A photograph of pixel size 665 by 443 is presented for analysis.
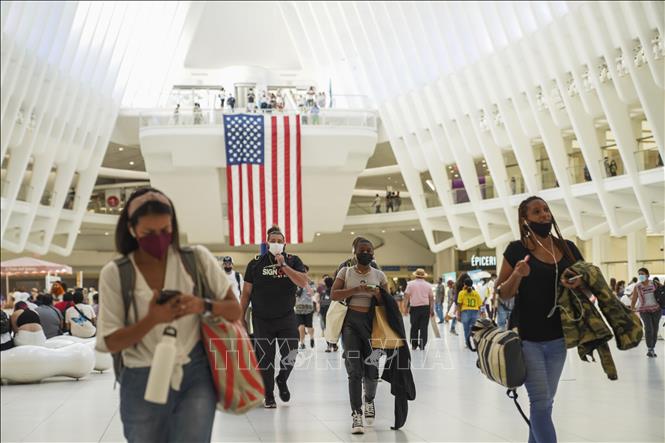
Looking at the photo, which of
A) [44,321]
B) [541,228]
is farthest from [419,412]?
[44,321]

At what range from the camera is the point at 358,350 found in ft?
24.0

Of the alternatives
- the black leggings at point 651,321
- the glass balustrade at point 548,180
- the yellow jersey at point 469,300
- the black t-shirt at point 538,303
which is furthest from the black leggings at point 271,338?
the glass balustrade at point 548,180

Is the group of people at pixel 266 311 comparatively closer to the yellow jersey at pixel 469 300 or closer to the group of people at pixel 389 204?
the yellow jersey at pixel 469 300

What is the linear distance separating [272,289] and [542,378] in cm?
382

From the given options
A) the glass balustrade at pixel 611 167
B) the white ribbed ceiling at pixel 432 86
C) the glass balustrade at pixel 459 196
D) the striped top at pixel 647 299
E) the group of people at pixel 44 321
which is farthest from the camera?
the glass balustrade at pixel 459 196

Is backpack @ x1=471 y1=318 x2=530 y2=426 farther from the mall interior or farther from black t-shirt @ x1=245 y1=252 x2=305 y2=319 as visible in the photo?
black t-shirt @ x1=245 y1=252 x2=305 y2=319

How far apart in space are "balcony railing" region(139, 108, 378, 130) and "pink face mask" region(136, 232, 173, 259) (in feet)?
109

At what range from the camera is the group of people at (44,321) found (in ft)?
37.6

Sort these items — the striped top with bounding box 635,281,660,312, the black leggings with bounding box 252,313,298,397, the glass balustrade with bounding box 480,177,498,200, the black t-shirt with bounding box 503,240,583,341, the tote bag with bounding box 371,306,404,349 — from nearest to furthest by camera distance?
the black t-shirt with bounding box 503,240,583,341 < the tote bag with bounding box 371,306,404,349 < the black leggings with bounding box 252,313,298,397 < the striped top with bounding box 635,281,660,312 < the glass balustrade with bounding box 480,177,498,200

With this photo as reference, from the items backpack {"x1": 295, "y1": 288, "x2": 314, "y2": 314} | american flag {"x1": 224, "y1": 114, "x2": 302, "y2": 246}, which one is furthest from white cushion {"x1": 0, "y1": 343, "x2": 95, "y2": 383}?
american flag {"x1": 224, "y1": 114, "x2": 302, "y2": 246}

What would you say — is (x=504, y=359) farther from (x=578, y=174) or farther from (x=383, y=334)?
(x=578, y=174)

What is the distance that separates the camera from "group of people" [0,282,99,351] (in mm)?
11453

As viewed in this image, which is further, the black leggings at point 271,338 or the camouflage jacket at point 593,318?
the black leggings at point 271,338

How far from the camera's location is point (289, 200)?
34.8 m
